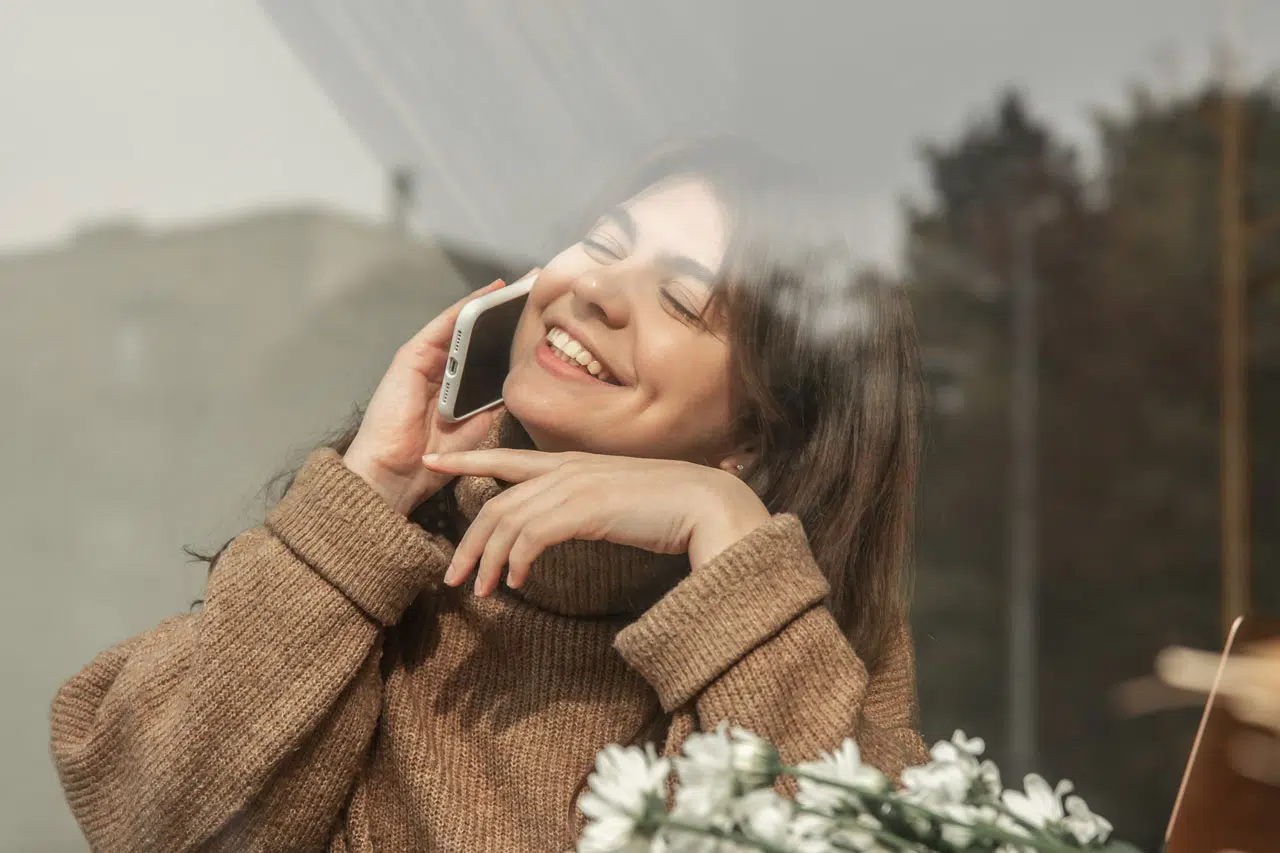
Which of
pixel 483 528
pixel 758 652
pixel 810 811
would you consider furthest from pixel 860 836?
pixel 483 528

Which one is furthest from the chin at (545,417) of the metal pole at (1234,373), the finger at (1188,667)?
the metal pole at (1234,373)

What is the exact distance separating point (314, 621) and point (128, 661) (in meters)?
0.16

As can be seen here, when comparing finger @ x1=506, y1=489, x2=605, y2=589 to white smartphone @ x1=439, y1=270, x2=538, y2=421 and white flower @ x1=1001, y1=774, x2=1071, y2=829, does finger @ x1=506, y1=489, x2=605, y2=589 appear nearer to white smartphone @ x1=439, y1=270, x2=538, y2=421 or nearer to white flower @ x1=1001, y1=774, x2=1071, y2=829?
white smartphone @ x1=439, y1=270, x2=538, y2=421

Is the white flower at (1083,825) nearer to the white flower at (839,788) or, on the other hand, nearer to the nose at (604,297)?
the white flower at (839,788)

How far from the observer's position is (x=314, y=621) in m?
0.75

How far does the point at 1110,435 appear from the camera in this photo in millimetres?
1477

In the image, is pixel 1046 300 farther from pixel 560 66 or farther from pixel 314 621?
pixel 314 621

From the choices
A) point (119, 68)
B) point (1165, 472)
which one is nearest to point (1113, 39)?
point (1165, 472)

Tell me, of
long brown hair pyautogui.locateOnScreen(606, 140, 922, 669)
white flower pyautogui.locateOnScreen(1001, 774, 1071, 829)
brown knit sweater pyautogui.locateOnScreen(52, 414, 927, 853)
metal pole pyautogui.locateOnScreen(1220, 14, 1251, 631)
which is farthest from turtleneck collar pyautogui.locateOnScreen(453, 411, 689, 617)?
metal pole pyautogui.locateOnScreen(1220, 14, 1251, 631)

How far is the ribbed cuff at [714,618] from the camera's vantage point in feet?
2.24

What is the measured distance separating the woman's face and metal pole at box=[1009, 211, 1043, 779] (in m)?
0.76

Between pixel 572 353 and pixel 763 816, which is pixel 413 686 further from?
pixel 763 816

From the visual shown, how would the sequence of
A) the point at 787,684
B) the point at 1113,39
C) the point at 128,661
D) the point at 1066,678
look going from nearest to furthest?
the point at 787,684, the point at 128,661, the point at 1113,39, the point at 1066,678

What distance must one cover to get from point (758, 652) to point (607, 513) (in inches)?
5.1
